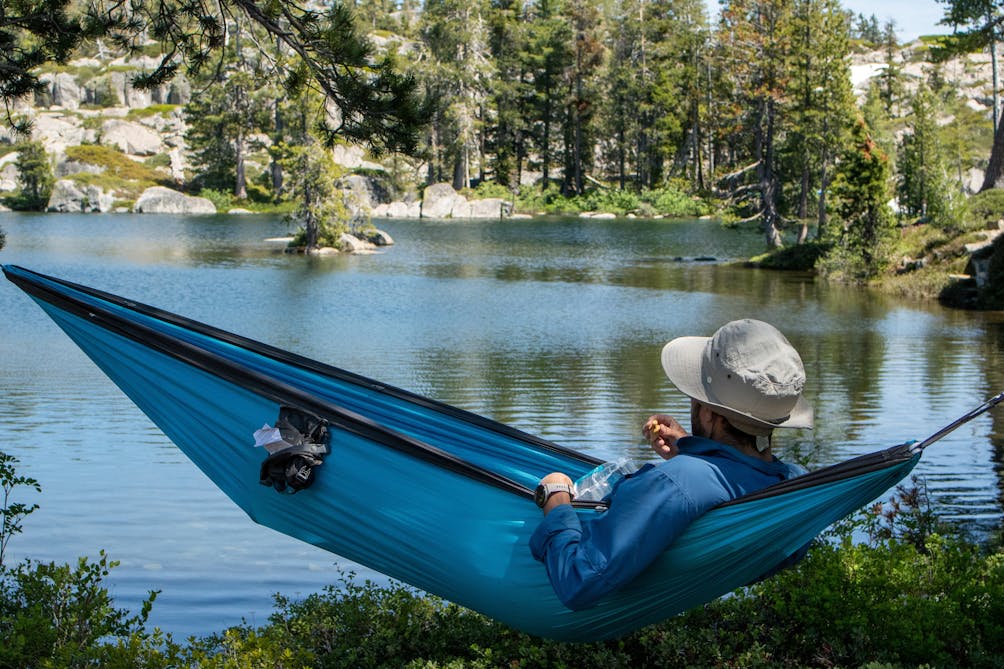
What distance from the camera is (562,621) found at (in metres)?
2.29

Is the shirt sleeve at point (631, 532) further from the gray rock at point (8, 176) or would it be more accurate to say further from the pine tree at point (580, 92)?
the pine tree at point (580, 92)

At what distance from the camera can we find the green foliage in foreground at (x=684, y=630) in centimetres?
275

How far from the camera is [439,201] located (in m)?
44.5

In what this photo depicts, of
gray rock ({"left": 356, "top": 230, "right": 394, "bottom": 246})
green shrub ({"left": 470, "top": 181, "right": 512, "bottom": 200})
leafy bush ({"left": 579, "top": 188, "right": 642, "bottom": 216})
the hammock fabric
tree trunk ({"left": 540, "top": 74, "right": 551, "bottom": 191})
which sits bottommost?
gray rock ({"left": 356, "top": 230, "right": 394, "bottom": 246})

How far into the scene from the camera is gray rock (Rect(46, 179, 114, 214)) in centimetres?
4231

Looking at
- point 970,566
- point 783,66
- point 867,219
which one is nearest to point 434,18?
point 783,66

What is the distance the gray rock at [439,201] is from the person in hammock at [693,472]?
42.0m

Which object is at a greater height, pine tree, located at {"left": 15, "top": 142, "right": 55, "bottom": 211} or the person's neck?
pine tree, located at {"left": 15, "top": 142, "right": 55, "bottom": 211}

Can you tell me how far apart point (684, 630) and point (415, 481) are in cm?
95

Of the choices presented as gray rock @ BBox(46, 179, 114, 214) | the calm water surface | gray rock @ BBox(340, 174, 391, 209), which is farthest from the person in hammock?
gray rock @ BBox(46, 179, 114, 214)

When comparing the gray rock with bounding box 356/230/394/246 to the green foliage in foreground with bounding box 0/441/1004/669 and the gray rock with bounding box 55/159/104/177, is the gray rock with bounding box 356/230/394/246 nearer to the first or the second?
the gray rock with bounding box 55/159/104/177

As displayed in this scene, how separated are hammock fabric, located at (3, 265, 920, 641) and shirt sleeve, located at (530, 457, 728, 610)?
2.6 inches

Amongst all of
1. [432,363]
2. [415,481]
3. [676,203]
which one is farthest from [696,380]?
[676,203]

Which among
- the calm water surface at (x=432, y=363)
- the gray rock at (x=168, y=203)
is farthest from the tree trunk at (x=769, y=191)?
→ the gray rock at (x=168, y=203)
